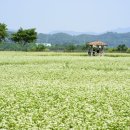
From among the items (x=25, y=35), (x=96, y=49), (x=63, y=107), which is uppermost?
(x=25, y=35)

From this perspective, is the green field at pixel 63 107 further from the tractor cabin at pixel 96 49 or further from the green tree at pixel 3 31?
the green tree at pixel 3 31

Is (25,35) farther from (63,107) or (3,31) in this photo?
(63,107)

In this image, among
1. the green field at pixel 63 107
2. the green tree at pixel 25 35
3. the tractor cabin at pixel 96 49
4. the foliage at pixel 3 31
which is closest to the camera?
the green field at pixel 63 107

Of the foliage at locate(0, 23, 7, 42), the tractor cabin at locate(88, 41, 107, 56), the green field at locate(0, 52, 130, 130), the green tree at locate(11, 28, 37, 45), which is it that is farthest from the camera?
the green tree at locate(11, 28, 37, 45)

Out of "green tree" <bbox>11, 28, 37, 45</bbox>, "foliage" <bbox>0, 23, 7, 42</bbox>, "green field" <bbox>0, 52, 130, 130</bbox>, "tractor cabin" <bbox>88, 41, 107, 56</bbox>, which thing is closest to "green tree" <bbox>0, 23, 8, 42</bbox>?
"foliage" <bbox>0, 23, 7, 42</bbox>

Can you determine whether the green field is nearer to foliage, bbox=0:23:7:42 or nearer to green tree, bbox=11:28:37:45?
foliage, bbox=0:23:7:42

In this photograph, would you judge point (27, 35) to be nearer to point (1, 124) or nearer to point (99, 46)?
point (99, 46)

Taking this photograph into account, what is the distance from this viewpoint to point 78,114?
51.8 ft

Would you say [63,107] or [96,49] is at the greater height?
[96,49]

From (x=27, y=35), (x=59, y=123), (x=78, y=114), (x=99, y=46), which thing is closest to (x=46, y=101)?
(x=78, y=114)

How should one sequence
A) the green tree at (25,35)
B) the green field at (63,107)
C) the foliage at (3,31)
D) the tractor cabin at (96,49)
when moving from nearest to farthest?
the green field at (63,107), the tractor cabin at (96,49), the foliage at (3,31), the green tree at (25,35)

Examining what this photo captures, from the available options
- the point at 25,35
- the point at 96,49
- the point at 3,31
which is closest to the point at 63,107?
the point at 96,49

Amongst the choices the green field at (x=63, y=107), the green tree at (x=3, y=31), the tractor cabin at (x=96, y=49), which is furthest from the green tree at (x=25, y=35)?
the green field at (x=63, y=107)

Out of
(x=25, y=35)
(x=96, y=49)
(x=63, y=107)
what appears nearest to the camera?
(x=63, y=107)
